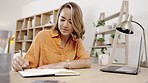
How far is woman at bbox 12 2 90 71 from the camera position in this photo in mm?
1287


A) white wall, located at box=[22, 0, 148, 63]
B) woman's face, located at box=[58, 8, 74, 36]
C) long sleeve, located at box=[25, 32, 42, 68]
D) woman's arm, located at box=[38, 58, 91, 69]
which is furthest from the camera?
white wall, located at box=[22, 0, 148, 63]

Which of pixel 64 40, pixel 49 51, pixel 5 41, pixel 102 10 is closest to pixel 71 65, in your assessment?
pixel 49 51

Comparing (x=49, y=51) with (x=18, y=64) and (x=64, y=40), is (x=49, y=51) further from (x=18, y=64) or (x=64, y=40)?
(x=18, y=64)

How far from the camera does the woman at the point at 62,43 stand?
129cm

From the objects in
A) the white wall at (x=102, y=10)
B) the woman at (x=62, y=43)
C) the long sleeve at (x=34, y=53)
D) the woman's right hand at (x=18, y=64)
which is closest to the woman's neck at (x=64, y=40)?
the woman at (x=62, y=43)

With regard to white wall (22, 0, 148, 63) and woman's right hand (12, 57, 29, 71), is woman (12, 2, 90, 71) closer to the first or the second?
woman's right hand (12, 57, 29, 71)

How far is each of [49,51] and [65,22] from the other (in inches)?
11.2

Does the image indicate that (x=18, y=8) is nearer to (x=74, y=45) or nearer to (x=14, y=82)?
(x=74, y=45)

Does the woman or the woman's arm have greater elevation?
the woman

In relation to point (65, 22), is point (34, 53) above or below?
below

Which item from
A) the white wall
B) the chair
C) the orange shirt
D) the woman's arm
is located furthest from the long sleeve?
the white wall

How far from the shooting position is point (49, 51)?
133 centimetres

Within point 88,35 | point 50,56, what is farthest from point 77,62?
point 88,35

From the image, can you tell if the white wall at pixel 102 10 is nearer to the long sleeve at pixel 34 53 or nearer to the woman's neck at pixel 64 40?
the woman's neck at pixel 64 40
